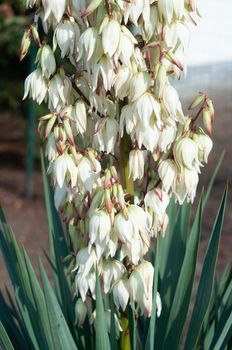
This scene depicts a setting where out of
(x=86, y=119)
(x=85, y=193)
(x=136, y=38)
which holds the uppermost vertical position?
(x=136, y=38)

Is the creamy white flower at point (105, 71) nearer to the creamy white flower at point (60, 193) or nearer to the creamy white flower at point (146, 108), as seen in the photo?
the creamy white flower at point (146, 108)

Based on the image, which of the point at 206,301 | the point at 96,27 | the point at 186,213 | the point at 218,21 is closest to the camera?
the point at 96,27

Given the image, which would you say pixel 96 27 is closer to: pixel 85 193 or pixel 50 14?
pixel 50 14

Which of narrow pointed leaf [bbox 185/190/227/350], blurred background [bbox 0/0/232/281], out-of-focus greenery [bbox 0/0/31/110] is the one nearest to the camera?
narrow pointed leaf [bbox 185/190/227/350]

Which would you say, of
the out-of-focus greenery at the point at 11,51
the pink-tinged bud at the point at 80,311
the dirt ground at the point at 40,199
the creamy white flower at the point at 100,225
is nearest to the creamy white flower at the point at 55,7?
the creamy white flower at the point at 100,225

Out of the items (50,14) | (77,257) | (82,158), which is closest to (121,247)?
(77,257)

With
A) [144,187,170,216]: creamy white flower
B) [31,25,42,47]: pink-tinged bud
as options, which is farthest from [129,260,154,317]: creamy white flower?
[31,25,42,47]: pink-tinged bud

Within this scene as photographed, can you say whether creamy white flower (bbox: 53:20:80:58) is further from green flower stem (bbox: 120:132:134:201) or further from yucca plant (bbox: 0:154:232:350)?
yucca plant (bbox: 0:154:232:350)

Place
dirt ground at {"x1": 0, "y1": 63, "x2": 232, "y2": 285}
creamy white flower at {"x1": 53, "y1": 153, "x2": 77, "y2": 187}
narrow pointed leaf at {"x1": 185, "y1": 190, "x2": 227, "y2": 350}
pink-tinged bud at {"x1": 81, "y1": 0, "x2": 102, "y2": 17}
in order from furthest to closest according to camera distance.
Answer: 1. dirt ground at {"x1": 0, "y1": 63, "x2": 232, "y2": 285}
2. narrow pointed leaf at {"x1": 185, "y1": 190, "x2": 227, "y2": 350}
3. creamy white flower at {"x1": 53, "y1": 153, "x2": 77, "y2": 187}
4. pink-tinged bud at {"x1": 81, "y1": 0, "x2": 102, "y2": 17}
